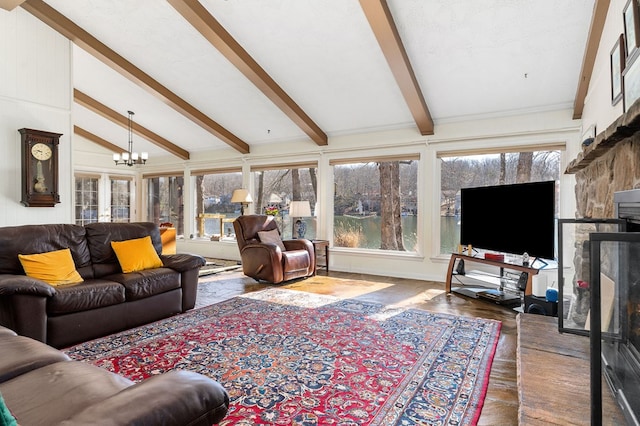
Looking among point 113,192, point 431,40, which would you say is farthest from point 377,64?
point 113,192

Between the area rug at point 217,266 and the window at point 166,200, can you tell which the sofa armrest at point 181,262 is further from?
the window at point 166,200

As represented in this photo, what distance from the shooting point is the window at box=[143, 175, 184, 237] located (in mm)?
8602

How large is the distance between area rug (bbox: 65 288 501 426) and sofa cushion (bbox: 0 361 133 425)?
2.29 ft

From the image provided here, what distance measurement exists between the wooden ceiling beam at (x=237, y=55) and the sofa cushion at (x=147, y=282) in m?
2.60

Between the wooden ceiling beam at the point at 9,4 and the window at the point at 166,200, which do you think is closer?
the wooden ceiling beam at the point at 9,4

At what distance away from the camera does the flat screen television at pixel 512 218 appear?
12.0 ft

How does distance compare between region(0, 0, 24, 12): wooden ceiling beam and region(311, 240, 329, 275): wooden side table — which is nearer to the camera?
region(0, 0, 24, 12): wooden ceiling beam

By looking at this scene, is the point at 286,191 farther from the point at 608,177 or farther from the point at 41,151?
the point at 608,177

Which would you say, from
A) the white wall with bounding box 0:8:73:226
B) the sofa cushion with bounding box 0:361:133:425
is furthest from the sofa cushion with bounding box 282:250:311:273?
the sofa cushion with bounding box 0:361:133:425

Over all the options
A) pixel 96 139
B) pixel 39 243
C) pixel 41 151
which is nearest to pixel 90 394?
pixel 39 243

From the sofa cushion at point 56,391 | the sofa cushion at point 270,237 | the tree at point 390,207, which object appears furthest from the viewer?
the tree at point 390,207

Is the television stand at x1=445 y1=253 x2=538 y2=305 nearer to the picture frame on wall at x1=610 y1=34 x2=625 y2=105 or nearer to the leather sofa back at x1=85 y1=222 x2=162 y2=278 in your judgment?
the picture frame on wall at x1=610 y1=34 x2=625 y2=105

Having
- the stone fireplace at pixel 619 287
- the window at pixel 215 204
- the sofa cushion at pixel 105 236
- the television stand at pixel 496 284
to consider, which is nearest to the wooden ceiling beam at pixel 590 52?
the stone fireplace at pixel 619 287

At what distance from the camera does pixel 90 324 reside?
2.88 meters
